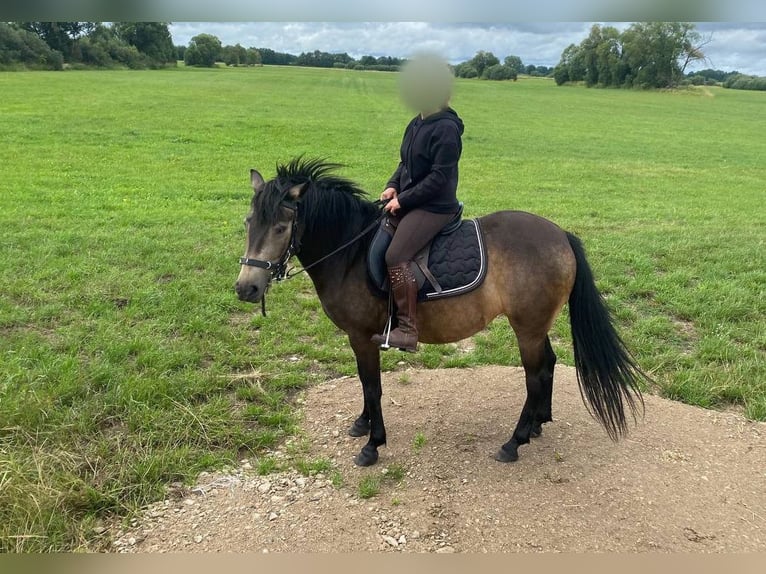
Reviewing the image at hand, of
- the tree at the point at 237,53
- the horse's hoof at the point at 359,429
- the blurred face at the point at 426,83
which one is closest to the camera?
the blurred face at the point at 426,83

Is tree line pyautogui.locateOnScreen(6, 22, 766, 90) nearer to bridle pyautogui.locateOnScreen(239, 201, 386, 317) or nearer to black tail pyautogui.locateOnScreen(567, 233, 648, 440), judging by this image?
bridle pyautogui.locateOnScreen(239, 201, 386, 317)

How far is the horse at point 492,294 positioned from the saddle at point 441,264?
3.2 inches

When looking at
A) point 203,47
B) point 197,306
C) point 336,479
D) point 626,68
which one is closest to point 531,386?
point 336,479

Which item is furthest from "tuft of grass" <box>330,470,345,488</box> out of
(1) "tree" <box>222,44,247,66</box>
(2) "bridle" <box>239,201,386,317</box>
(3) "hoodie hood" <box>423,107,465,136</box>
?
(1) "tree" <box>222,44,247,66</box>

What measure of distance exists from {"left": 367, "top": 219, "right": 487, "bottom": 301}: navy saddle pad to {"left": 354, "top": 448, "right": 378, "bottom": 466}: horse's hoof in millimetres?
1309

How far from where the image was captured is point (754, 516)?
3457 mm

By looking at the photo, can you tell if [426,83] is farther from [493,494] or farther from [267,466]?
[267,466]

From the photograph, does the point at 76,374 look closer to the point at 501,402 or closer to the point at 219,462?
the point at 219,462

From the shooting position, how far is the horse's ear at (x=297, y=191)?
348 cm

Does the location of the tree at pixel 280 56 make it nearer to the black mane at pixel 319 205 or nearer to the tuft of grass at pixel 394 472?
the black mane at pixel 319 205

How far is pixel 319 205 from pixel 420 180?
75cm

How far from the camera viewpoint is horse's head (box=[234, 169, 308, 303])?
343 centimetres

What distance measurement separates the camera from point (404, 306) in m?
3.82

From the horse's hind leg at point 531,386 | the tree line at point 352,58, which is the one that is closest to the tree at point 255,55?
the tree line at point 352,58
